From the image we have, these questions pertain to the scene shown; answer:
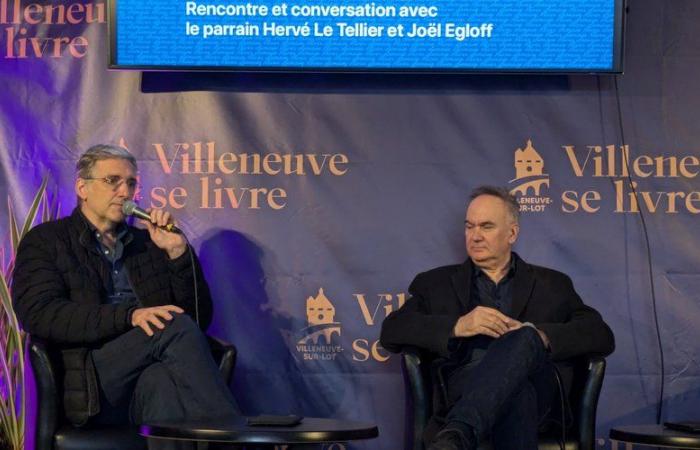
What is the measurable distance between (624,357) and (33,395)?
92.5 inches

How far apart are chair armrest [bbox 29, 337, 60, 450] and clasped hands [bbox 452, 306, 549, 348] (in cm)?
134

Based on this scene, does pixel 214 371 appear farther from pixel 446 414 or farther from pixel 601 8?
pixel 601 8

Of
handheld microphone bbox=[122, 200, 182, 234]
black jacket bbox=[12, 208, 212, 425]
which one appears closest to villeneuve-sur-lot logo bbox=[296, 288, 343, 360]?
black jacket bbox=[12, 208, 212, 425]

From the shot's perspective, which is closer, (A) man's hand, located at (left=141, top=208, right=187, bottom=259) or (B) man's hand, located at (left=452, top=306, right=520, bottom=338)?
(B) man's hand, located at (left=452, top=306, right=520, bottom=338)

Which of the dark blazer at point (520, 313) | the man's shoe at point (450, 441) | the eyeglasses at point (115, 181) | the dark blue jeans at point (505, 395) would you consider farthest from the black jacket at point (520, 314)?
the eyeglasses at point (115, 181)

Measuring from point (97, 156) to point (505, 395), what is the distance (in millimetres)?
1745

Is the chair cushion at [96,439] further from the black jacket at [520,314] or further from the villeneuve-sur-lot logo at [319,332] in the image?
the villeneuve-sur-lot logo at [319,332]

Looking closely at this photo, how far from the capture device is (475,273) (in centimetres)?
429

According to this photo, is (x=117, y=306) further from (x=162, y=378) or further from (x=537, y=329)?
(x=537, y=329)

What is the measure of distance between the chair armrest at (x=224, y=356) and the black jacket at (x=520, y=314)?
529 mm

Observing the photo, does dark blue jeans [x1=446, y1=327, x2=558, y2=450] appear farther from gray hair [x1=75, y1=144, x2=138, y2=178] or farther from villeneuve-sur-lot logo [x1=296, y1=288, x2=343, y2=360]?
gray hair [x1=75, y1=144, x2=138, y2=178]

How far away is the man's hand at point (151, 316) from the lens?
3836mm

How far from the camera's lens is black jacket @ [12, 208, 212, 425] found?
3891 mm

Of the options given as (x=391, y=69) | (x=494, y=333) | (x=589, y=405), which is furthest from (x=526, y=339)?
(x=391, y=69)
